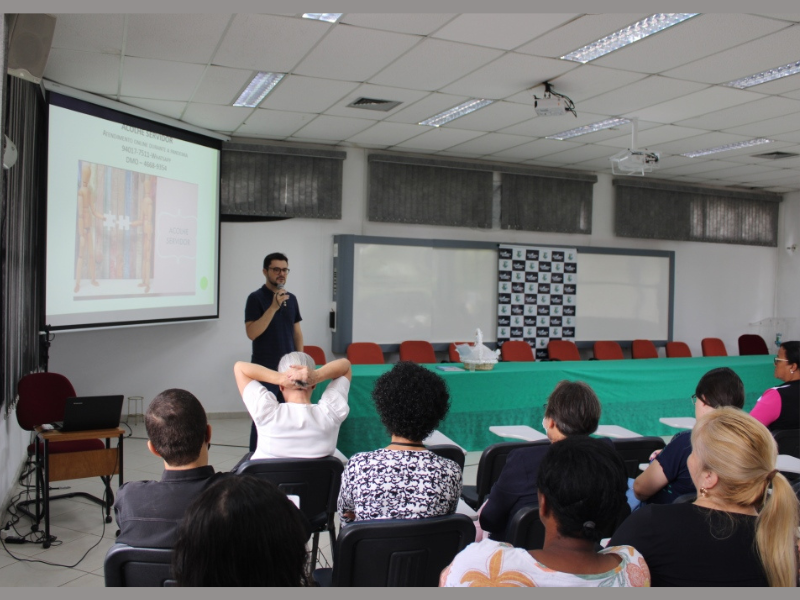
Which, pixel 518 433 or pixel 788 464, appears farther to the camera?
pixel 518 433

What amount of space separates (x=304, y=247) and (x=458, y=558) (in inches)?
236

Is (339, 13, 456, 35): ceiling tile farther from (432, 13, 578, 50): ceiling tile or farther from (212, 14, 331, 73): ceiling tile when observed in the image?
(212, 14, 331, 73): ceiling tile

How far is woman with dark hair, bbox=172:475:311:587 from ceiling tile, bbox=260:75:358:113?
411cm

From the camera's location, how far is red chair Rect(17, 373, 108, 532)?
3.68 meters

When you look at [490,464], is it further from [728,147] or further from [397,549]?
[728,147]

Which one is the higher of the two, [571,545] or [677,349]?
[571,545]

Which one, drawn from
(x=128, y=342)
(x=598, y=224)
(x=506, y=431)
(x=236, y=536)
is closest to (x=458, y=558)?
(x=236, y=536)

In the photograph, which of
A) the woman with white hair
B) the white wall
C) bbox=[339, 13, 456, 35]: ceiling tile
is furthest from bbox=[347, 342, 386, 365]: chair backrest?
the woman with white hair

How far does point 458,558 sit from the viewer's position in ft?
4.41

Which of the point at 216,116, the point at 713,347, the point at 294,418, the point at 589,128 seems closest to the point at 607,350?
the point at 713,347

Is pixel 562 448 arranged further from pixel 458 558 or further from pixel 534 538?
pixel 534 538

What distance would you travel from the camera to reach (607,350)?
8.19 metres

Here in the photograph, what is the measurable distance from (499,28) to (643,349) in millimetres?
6000

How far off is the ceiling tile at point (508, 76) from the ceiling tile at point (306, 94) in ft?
2.79
